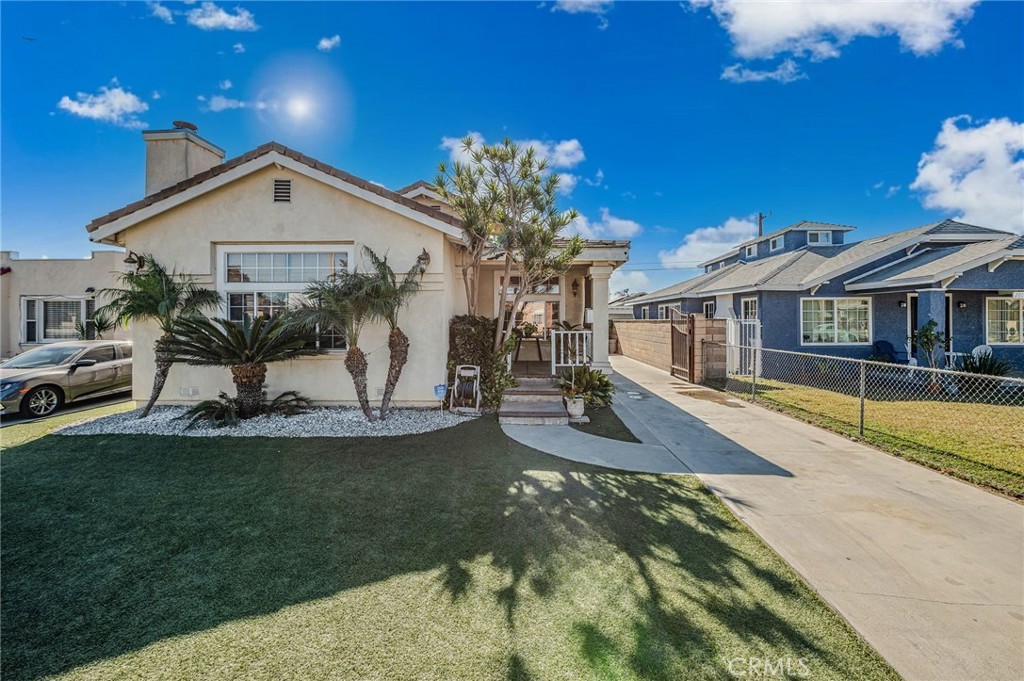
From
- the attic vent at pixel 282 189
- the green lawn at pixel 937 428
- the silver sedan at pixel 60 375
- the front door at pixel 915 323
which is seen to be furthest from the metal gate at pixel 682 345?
the silver sedan at pixel 60 375

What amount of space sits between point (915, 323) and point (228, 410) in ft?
63.0

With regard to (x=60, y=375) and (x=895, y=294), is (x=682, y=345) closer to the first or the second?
(x=895, y=294)

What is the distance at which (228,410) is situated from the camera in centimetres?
744

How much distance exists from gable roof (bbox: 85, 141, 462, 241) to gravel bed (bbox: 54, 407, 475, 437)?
Answer: 371cm

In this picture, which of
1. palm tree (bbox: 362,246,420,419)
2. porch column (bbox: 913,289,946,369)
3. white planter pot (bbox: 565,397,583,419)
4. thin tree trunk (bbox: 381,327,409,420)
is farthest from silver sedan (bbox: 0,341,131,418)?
porch column (bbox: 913,289,946,369)

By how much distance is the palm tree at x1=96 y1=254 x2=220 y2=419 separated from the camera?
23.8 ft

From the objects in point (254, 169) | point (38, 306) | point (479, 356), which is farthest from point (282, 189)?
point (38, 306)

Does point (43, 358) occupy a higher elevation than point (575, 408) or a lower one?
higher

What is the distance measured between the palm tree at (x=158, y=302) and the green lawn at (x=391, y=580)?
2.42m

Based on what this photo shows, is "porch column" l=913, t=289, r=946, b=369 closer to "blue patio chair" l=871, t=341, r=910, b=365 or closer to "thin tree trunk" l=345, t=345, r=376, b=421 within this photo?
"blue patio chair" l=871, t=341, r=910, b=365

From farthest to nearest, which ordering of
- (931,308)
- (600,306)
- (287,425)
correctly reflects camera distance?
(931,308) → (600,306) → (287,425)

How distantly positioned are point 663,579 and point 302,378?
Result: 7717 millimetres

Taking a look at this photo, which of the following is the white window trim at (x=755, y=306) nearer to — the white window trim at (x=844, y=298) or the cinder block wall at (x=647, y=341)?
the white window trim at (x=844, y=298)

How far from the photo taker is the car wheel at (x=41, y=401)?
8469mm
